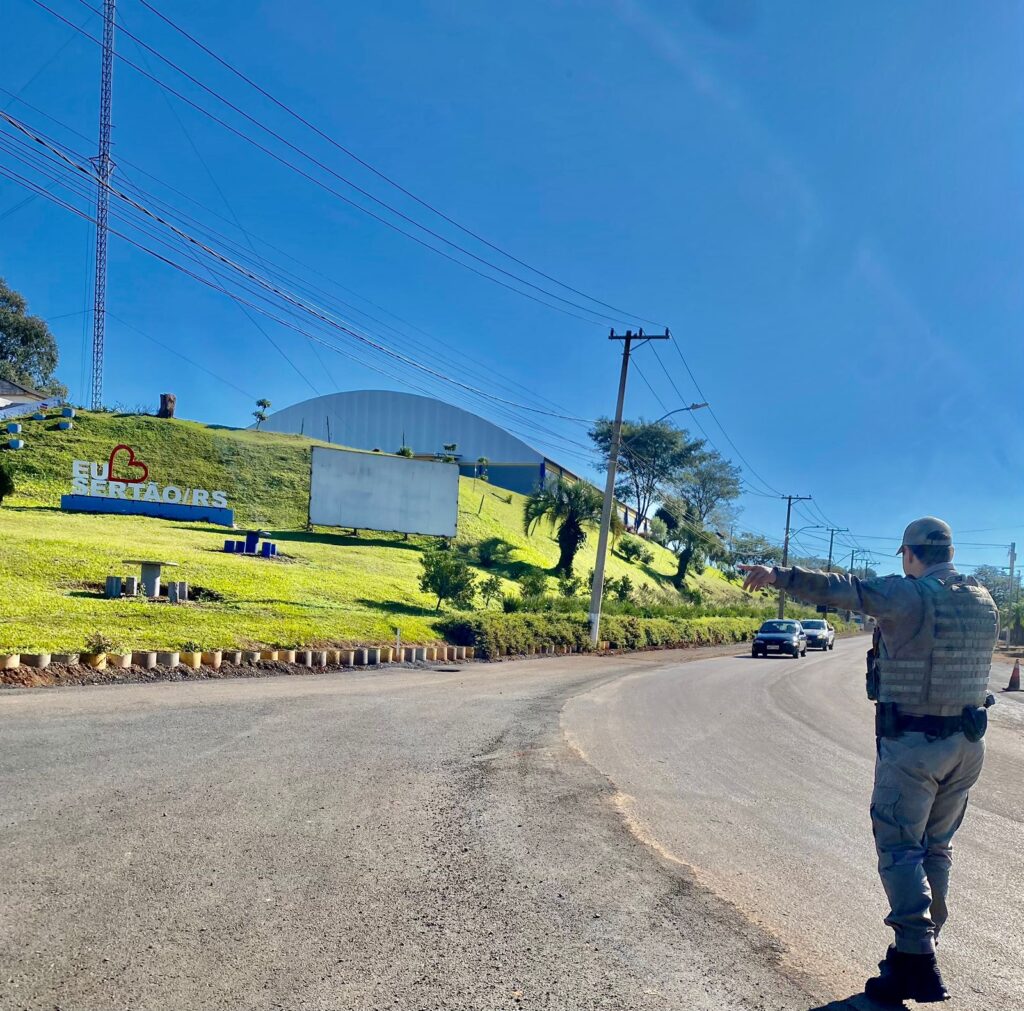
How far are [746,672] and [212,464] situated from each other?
35.5 m

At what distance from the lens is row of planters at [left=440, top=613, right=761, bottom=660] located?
23.4m

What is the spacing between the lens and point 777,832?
19.7 feet

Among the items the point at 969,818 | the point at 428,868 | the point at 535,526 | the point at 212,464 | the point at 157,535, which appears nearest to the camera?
the point at 428,868

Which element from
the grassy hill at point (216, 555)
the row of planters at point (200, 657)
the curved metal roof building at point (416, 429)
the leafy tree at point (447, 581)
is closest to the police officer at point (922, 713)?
the row of planters at point (200, 657)

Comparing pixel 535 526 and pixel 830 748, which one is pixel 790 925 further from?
pixel 535 526

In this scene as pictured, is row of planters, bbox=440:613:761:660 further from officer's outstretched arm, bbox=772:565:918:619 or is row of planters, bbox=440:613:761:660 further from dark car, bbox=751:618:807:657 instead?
officer's outstretched arm, bbox=772:565:918:619

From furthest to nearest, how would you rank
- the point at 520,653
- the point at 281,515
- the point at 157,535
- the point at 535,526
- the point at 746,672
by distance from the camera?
the point at 535,526 → the point at 281,515 → the point at 157,535 → the point at 520,653 → the point at 746,672

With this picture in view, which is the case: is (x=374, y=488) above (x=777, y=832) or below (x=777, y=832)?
above

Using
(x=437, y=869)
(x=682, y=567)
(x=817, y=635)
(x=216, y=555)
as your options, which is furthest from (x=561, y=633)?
(x=682, y=567)

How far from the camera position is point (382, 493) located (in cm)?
4194

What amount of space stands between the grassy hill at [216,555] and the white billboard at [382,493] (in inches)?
43.5

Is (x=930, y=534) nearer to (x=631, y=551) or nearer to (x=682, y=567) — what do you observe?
(x=631, y=551)

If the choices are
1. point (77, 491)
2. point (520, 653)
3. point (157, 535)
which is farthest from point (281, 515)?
point (520, 653)

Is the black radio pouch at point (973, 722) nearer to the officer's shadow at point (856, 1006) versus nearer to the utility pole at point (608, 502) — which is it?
the officer's shadow at point (856, 1006)
